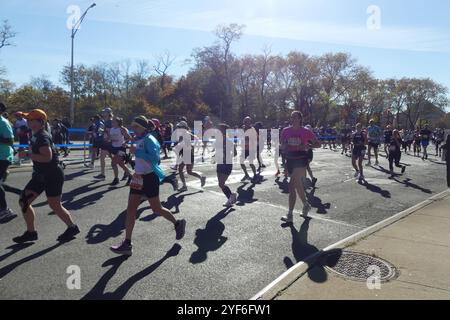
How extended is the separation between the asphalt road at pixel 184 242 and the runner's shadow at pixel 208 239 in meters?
0.01

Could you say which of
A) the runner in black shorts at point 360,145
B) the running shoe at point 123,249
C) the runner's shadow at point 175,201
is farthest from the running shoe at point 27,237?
the runner in black shorts at point 360,145

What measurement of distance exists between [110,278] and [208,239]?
6.44ft

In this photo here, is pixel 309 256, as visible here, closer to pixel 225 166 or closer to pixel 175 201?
pixel 225 166

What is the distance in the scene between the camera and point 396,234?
21.1ft

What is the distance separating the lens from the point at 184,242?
599 cm

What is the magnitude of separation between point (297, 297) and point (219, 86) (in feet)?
196

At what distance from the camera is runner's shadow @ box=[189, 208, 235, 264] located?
5.39 metres

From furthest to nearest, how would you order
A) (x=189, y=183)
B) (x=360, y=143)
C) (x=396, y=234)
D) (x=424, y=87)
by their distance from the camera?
(x=424, y=87) → (x=360, y=143) → (x=189, y=183) → (x=396, y=234)

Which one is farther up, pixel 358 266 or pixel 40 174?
pixel 40 174

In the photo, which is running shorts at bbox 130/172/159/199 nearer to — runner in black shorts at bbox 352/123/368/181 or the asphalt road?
the asphalt road

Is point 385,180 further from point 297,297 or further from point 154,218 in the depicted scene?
point 297,297

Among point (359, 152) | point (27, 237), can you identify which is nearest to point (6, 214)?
point (27, 237)

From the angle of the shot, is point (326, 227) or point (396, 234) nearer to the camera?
point (396, 234)
